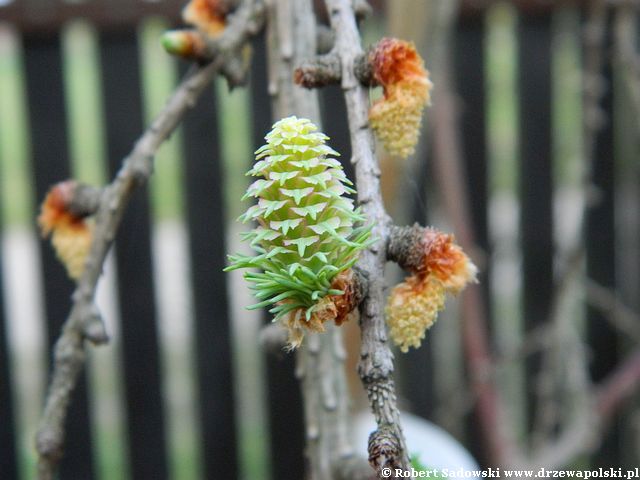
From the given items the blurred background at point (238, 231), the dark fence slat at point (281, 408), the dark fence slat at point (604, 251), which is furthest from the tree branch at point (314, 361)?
the dark fence slat at point (604, 251)

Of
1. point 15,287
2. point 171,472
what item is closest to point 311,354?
point 171,472

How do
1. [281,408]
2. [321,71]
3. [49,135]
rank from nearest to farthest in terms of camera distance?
[321,71], [49,135], [281,408]

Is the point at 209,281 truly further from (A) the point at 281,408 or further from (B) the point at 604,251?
(B) the point at 604,251

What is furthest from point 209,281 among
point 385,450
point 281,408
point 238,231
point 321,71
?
point 385,450

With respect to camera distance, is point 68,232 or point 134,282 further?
point 134,282

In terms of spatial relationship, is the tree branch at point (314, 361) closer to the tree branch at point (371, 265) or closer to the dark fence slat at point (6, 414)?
the tree branch at point (371, 265)

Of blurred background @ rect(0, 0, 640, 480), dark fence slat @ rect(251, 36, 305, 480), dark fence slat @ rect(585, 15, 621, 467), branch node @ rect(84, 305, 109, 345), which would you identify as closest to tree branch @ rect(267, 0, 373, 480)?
branch node @ rect(84, 305, 109, 345)

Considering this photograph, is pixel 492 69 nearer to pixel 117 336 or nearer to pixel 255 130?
→ pixel 255 130
